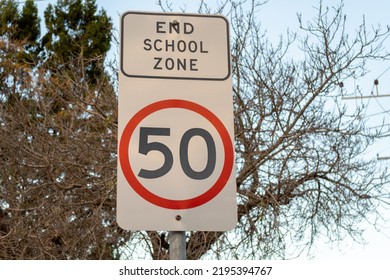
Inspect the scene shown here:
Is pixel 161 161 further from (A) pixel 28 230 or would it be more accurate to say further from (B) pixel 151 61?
(A) pixel 28 230

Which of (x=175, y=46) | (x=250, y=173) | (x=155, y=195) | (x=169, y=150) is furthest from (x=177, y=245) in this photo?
(x=250, y=173)

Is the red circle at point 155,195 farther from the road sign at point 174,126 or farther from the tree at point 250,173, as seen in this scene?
the tree at point 250,173

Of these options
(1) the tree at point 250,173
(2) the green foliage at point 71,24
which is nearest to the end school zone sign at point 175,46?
(1) the tree at point 250,173

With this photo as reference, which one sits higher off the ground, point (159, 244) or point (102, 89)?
point (102, 89)

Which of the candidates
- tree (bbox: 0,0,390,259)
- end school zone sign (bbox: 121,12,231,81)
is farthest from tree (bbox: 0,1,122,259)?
end school zone sign (bbox: 121,12,231,81)

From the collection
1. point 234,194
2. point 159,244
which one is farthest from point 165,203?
point 159,244

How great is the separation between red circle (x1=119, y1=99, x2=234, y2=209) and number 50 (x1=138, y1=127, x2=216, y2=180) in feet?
0.13

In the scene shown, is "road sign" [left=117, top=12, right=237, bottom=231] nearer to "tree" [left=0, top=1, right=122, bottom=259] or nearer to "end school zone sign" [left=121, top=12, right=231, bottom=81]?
"end school zone sign" [left=121, top=12, right=231, bottom=81]

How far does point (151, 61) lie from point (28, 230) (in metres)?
7.23

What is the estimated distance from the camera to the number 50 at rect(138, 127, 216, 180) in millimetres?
2482

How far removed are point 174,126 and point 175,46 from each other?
1.14ft

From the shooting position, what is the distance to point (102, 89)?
9.59 meters

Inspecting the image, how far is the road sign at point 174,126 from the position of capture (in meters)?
2.45

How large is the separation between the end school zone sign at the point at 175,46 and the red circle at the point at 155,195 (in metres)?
0.12
